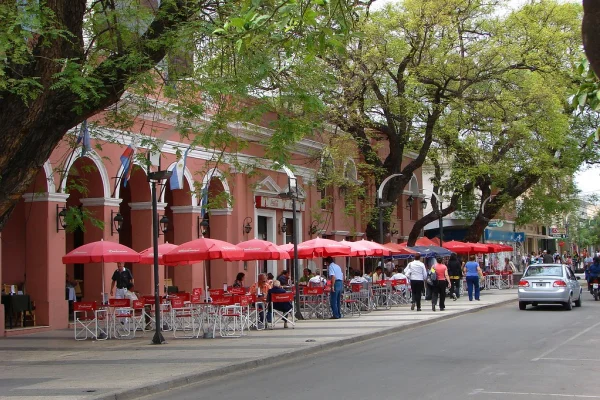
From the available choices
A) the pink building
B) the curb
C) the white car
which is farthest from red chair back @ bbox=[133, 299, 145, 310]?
the white car

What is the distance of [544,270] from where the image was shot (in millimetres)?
26500

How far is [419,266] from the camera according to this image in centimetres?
2581

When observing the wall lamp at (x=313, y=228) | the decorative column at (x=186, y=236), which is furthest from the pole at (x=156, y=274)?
the wall lamp at (x=313, y=228)

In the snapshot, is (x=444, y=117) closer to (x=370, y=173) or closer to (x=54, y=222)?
(x=370, y=173)

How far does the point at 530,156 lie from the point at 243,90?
82.5 ft

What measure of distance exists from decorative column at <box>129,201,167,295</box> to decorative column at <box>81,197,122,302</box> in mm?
2198

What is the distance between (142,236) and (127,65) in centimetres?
1366

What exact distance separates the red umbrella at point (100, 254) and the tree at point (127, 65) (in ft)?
13.4

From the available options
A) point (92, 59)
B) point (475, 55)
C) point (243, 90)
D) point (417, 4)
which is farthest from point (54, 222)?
point (475, 55)

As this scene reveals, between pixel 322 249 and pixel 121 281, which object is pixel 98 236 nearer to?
pixel 121 281

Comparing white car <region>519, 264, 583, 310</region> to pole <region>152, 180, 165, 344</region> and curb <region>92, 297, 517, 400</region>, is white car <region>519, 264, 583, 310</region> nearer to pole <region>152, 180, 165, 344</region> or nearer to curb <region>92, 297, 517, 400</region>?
curb <region>92, 297, 517, 400</region>

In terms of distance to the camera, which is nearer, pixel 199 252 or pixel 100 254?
pixel 100 254

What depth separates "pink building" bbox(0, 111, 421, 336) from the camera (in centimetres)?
2161

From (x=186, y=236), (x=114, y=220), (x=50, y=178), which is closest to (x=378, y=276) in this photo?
(x=186, y=236)
